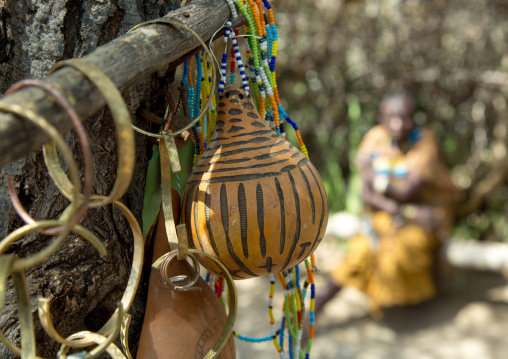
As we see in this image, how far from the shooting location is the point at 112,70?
0.51m

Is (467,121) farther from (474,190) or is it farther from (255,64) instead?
(255,64)

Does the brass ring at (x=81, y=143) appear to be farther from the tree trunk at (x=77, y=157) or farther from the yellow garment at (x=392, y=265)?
the yellow garment at (x=392, y=265)

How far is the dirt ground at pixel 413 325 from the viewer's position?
2766 mm

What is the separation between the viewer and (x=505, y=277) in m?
3.32

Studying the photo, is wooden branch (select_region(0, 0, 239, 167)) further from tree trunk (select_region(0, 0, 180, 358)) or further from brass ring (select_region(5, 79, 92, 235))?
tree trunk (select_region(0, 0, 180, 358))

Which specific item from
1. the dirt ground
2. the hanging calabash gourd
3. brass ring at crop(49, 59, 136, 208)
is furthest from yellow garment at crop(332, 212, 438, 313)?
brass ring at crop(49, 59, 136, 208)

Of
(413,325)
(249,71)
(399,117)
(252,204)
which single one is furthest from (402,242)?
(252,204)

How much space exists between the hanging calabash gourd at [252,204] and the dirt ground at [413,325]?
1.93 meters

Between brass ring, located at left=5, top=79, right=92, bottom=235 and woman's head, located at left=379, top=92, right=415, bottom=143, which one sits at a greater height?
brass ring, located at left=5, top=79, right=92, bottom=235

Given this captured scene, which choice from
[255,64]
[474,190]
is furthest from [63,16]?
[474,190]

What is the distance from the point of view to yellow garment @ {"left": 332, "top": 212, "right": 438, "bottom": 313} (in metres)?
2.85

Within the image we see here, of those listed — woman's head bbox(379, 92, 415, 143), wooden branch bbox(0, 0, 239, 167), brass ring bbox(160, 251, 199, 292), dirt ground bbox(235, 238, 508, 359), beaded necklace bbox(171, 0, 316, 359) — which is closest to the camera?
wooden branch bbox(0, 0, 239, 167)

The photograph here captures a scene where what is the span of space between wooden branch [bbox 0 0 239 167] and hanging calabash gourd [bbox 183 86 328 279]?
0.17 m

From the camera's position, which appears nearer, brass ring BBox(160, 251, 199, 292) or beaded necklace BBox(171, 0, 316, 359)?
brass ring BBox(160, 251, 199, 292)
